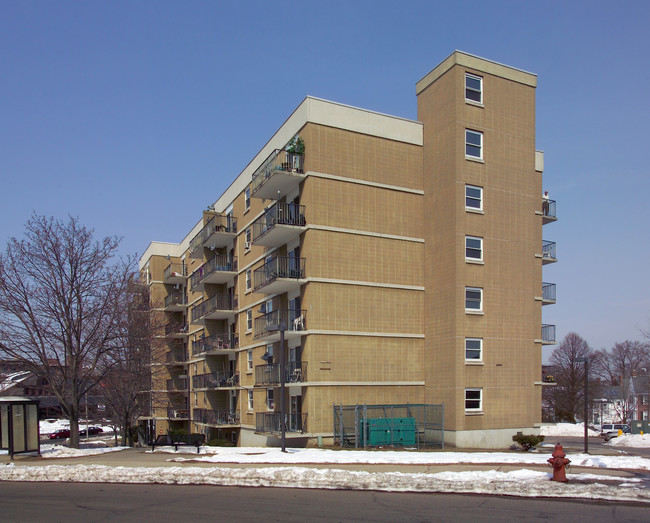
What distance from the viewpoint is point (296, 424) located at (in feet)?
97.6

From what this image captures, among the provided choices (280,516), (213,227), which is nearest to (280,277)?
(213,227)

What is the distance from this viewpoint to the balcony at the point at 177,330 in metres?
56.3

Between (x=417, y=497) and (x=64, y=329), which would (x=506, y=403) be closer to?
(x=417, y=497)

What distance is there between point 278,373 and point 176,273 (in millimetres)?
29619

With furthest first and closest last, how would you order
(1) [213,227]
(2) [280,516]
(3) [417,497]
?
(1) [213,227], (3) [417,497], (2) [280,516]

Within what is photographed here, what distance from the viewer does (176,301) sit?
59.4 meters

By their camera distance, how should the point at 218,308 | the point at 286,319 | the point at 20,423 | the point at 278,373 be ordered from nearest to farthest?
the point at 20,423, the point at 278,373, the point at 286,319, the point at 218,308

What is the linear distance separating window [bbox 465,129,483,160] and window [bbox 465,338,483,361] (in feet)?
29.2

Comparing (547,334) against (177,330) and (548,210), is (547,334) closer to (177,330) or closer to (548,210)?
(548,210)

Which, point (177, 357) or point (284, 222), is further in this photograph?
point (177, 357)

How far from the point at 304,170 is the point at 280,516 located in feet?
67.7

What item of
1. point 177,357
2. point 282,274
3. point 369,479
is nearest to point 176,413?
point 177,357

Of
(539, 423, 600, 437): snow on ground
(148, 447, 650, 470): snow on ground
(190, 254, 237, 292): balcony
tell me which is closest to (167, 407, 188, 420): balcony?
(190, 254, 237, 292): balcony

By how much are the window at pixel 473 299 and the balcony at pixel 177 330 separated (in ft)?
106
